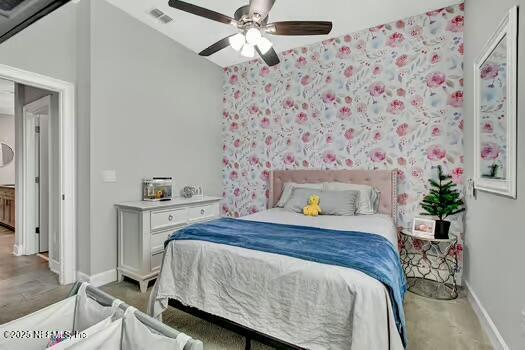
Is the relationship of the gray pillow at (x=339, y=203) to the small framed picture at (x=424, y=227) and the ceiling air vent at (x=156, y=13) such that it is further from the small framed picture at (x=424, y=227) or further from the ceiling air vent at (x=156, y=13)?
the ceiling air vent at (x=156, y=13)

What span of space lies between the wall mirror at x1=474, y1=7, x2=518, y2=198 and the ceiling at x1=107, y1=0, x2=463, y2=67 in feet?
3.54

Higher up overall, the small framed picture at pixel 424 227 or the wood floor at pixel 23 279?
the small framed picture at pixel 424 227

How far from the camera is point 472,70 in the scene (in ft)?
8.16

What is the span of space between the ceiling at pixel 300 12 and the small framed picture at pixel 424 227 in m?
2.25

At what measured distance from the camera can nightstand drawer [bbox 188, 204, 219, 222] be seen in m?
3.30

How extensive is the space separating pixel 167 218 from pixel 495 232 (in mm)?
2894

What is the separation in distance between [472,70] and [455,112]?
48 centimetres

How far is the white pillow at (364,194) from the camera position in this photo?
296cm

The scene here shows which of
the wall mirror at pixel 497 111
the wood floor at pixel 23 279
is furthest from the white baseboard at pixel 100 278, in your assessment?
the wall mirror at pixel 497 111

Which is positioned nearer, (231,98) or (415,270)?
(415,270)

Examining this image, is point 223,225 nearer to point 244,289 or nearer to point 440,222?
point 244,289

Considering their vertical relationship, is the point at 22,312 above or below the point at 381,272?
below

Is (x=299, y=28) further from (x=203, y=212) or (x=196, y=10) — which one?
(x=203, y=212)

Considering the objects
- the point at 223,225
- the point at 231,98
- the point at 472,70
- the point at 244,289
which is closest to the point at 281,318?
the point at 244,289
